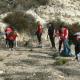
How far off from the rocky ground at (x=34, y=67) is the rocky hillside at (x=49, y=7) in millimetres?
9331

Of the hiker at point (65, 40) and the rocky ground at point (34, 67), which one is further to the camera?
the hiker at point (65, 40)

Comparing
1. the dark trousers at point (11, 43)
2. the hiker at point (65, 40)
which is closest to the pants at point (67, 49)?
the hiker at point (65, 40)

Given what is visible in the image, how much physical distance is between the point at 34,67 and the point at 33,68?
0.88 feet

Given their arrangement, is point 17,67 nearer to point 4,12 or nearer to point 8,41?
point 8,41

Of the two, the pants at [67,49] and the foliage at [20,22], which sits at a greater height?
the foliage at [20,22]

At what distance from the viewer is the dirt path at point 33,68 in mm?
14789

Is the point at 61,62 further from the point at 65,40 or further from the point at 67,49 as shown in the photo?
the point at 65,40

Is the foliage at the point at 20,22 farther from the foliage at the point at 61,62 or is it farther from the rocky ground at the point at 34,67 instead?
the foliage at the point at 61,62

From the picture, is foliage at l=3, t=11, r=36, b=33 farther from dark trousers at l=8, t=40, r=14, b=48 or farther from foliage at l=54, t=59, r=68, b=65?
foliage at l=54, t=59, r=68, b=65

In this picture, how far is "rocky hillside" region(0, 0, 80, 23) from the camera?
31.2 meters

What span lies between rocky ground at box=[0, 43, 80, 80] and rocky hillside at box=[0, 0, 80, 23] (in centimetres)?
933

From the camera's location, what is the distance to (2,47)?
82.5 ft

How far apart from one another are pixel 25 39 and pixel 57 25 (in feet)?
7.97

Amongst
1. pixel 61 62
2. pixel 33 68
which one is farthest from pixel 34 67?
pixel 61 62
